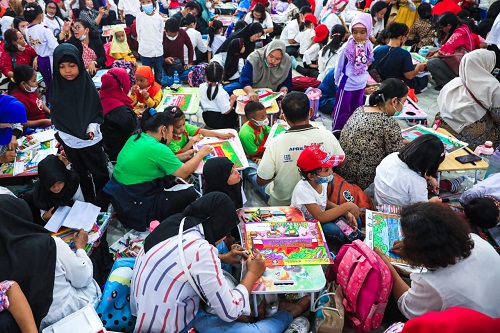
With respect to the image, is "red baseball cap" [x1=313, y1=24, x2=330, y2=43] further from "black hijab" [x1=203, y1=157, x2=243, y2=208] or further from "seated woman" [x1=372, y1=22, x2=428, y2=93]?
"black hijab" [x1=203, y1=157, x2=243, y2=208]

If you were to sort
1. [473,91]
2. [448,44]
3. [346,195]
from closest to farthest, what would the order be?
[346,195], [473,91], [448,44]

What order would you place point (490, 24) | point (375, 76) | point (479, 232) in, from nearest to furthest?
point (479, 232), point (375, 76), point (490, 24)

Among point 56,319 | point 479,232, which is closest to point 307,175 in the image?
point 479,232

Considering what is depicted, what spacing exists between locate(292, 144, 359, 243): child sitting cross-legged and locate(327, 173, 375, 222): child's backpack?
0.50ft

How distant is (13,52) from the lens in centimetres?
562

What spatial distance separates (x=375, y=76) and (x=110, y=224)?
13.1ft

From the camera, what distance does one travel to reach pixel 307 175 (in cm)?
304

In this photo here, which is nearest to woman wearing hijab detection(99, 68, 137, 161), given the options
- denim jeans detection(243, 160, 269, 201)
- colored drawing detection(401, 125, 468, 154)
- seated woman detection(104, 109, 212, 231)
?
seated woman detection(104, 109, 212, 231)

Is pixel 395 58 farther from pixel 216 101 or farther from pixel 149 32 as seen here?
pixel 149 32

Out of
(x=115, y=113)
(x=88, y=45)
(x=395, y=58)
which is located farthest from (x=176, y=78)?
(x=395, y=58)

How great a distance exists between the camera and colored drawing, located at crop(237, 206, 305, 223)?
2990 millimetres

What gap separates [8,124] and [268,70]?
3001 mm

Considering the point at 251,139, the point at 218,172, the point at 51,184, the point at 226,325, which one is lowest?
the point at 226,325

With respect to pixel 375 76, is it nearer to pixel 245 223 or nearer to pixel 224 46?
pixel 224 46
